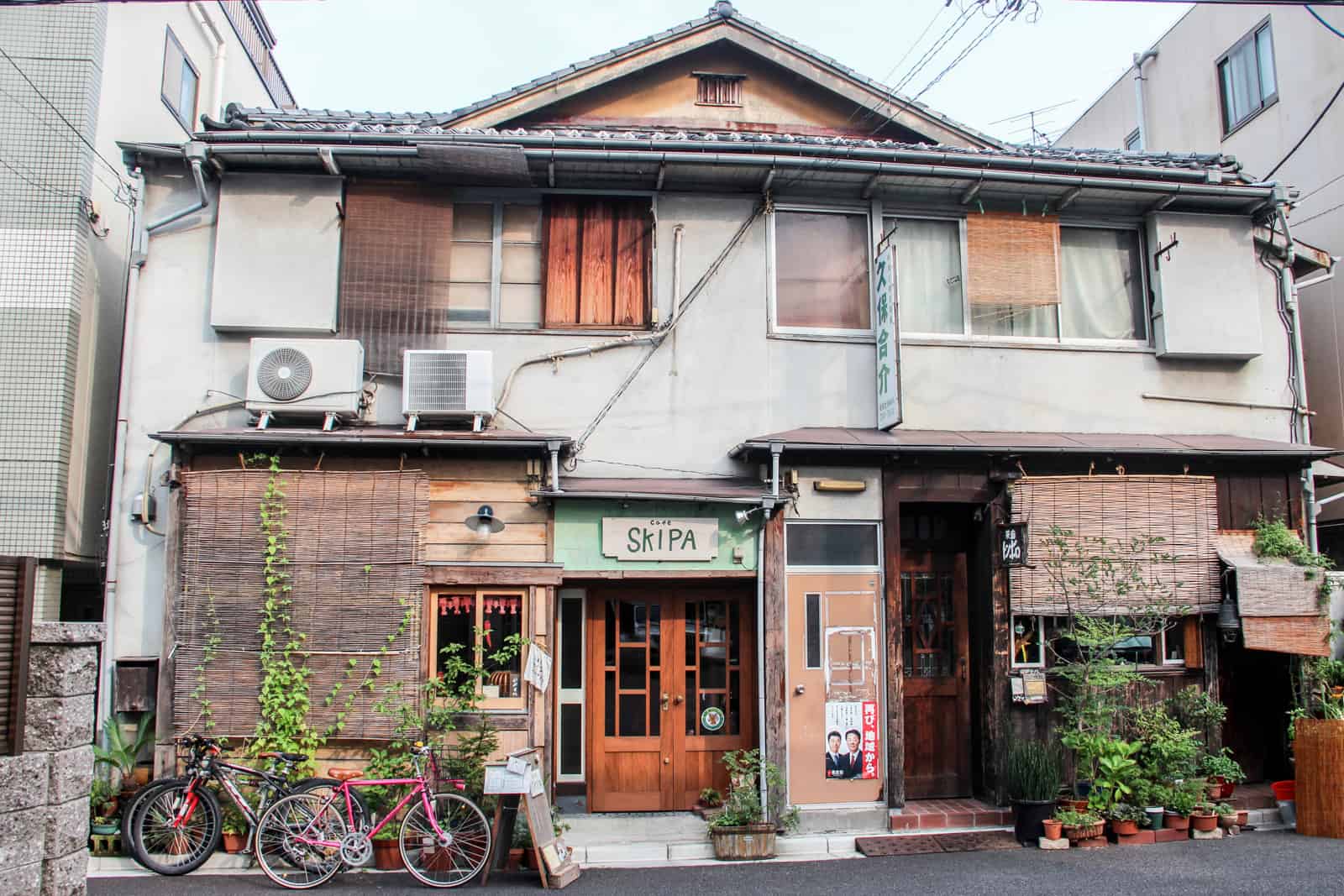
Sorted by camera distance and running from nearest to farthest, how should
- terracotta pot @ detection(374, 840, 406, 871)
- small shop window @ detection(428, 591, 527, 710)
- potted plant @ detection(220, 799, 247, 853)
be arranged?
1. terracotta pot @ detection(374, 840, 406, 871)
2. potted plant @ detection(220, 799, 247, 853)
3. small shop window @ detection(428, 591, 527, 710)

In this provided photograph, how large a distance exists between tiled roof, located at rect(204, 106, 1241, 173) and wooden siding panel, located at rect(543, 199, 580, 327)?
0.83 m

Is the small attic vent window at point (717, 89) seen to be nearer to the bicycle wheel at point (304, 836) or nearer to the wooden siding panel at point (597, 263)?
the wooden siding panel at point (597, 263)

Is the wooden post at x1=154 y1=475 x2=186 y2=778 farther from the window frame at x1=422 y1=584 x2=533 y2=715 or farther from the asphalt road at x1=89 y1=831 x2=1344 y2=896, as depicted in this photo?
the window frame at x1=422 y1=584 x2=533 y2=715

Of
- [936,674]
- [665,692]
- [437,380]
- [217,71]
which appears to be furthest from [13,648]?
[217,71]

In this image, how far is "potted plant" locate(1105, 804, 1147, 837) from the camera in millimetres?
9273

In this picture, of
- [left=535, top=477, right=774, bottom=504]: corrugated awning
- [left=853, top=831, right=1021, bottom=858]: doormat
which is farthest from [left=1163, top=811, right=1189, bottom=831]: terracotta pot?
[left=535, top=477, right=774, bottom=504]: corrugated awning

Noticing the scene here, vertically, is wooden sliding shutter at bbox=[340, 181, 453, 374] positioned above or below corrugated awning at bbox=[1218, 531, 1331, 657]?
above

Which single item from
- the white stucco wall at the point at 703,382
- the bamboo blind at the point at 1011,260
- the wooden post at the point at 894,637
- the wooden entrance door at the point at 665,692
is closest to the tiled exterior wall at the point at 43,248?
the white stucco wall at the point at 703,382

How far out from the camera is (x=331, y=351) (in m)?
9.63

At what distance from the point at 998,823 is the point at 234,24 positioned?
16.1 meters

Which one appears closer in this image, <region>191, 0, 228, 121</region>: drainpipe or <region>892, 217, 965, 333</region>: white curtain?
<region>892, 217, 965, 333</region>: white curtain

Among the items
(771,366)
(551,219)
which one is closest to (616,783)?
(771,366)

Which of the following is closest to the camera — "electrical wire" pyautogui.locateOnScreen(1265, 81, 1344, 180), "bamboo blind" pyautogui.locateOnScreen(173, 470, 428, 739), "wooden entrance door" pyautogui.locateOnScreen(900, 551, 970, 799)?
"bamboo blind" pyautogui.locateOnScreen(173, 470, 428, 739)

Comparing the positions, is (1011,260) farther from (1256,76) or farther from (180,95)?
(180,95)
